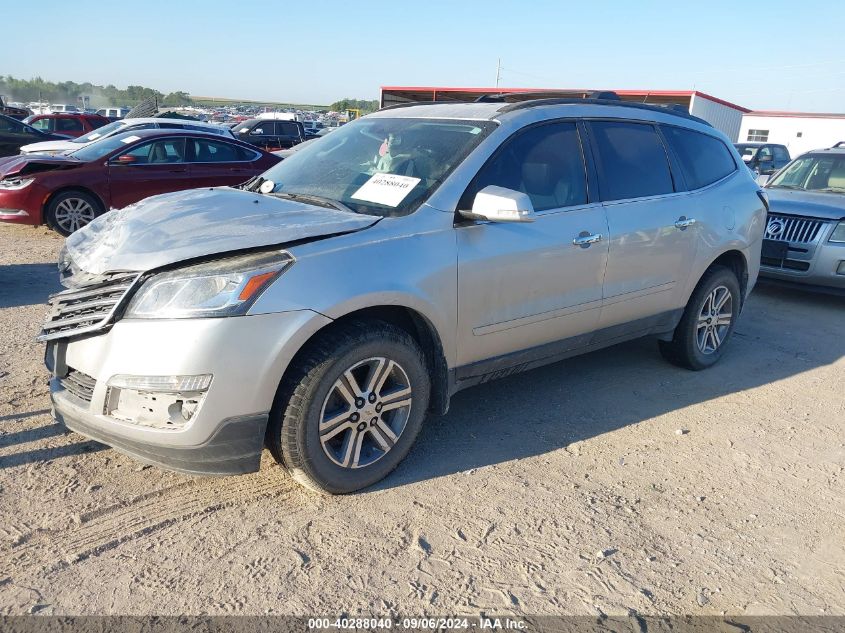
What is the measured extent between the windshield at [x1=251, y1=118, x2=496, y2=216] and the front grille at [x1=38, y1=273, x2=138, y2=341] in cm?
120

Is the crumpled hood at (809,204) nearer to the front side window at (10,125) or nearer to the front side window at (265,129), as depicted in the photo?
the front side window at (10,125)

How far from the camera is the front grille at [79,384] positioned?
3037 mm

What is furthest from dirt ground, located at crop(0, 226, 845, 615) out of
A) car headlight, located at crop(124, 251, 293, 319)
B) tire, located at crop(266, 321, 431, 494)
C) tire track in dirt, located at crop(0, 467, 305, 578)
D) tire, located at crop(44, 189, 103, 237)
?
tire, located at crop(44, 189, 103, 237)

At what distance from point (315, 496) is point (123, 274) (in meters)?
1.31

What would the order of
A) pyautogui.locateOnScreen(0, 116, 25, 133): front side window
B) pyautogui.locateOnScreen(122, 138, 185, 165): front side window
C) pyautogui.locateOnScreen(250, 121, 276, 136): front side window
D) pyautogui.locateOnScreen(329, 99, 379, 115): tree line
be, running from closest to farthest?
pyautogui.locateOnScreen(122, 138, 185, 165): front side window < pyautogui.locateOnScreen(0, 116, 25, 133): front side window < pyautogui.locateOnScreen(250, 121, 276, 136): front side window < pyautogui.locateOnScreen(329, 99, 379, 115): tree line

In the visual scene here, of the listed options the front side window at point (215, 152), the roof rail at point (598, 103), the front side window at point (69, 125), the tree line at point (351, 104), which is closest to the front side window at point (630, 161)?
the roof rail at point (598, 103)

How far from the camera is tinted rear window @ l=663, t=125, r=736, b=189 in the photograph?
494 cm

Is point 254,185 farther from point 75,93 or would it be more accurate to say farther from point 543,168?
point 75,93

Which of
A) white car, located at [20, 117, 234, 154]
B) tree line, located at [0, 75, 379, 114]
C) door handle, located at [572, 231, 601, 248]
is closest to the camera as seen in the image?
door handle, located at [572, 231, 601, 248]

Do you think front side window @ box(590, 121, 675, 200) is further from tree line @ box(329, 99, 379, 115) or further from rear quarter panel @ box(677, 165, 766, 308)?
tree line @ box(329, 99, 379, 115)

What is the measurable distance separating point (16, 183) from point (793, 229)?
9.24 meters

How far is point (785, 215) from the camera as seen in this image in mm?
7750

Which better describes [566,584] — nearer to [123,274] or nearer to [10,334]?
[123,274]

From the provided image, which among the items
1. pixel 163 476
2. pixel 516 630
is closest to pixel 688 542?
pixel 516 630
